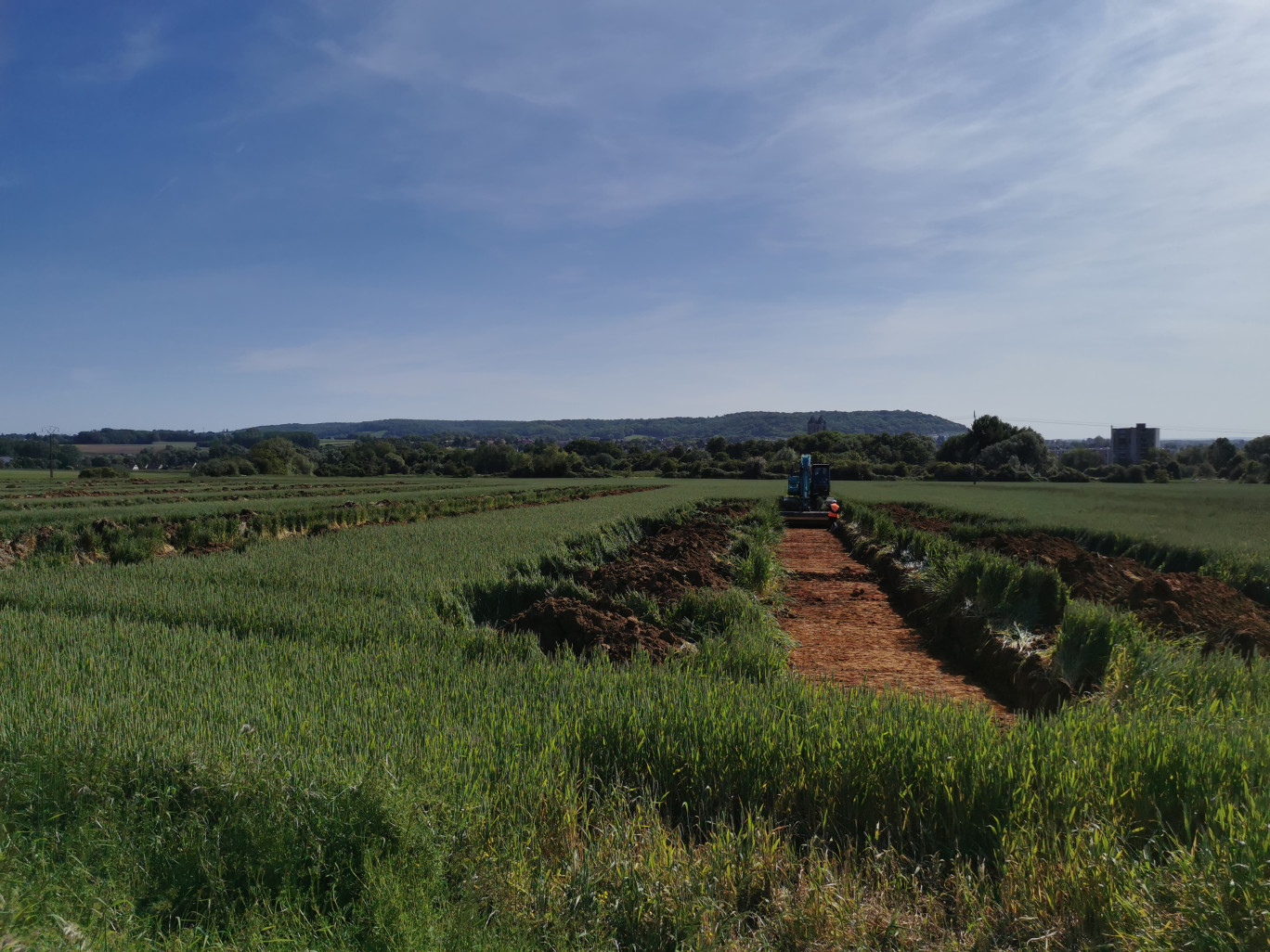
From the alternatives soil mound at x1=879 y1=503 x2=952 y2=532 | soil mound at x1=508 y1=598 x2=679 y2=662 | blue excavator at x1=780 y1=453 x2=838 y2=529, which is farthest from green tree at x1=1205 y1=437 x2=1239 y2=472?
soil mound at x1=508 y1=598 x2=679 y2=662

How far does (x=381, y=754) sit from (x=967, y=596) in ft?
32.0

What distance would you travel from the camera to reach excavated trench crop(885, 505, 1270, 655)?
24.6 feet

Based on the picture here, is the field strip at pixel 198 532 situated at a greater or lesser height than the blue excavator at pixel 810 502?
lesser

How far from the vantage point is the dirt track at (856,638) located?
336 inches

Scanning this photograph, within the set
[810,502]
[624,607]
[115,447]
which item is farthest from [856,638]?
[115,447]

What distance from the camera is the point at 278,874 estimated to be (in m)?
2.85

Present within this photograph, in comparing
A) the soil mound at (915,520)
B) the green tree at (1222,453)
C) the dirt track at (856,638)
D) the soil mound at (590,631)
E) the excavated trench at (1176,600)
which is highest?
the green tree at (1222,453)

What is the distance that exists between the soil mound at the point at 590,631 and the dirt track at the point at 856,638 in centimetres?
200

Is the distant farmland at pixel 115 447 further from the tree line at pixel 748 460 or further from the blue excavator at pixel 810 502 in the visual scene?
the blue excavator at pixel 810 502

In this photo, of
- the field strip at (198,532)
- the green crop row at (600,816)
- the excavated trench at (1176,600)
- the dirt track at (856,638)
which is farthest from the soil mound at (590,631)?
the field strip at (198,532)

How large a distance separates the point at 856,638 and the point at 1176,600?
421cm

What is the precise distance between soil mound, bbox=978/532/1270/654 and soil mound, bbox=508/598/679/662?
234 inches

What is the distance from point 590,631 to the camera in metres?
7.09

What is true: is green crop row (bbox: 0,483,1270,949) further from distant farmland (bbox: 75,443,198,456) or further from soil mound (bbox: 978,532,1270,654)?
distant farmland (bbox: 75,443,198,456)
